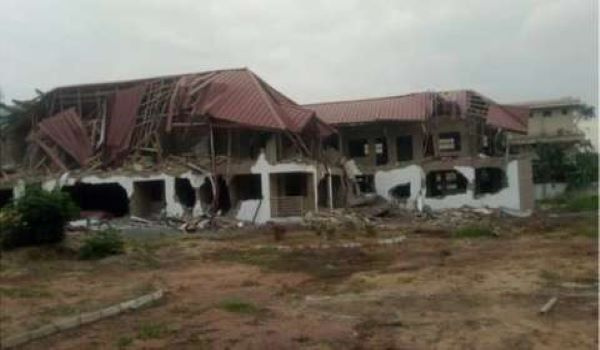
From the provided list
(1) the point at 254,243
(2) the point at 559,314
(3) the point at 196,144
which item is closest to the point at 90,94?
(3) the point at 196,144

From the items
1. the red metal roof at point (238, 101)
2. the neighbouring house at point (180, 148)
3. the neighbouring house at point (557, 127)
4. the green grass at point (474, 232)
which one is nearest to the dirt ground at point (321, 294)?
the green grass at point (474, 232)

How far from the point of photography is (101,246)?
2058 centimetres

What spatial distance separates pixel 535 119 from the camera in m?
65.7

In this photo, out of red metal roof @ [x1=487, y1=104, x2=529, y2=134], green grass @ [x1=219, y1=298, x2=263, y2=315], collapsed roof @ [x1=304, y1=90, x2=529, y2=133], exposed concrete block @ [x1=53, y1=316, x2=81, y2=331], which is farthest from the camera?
red metal roof @ [x1=487, y1=104, x2=529, y2=134]

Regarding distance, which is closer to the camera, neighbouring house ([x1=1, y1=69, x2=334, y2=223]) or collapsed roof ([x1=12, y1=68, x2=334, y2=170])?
neighbouring house ([x1=1, y1=69, x2=334, y2=223])

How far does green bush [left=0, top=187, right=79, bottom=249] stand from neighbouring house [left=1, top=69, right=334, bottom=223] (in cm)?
1609

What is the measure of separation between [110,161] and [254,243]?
16.4m

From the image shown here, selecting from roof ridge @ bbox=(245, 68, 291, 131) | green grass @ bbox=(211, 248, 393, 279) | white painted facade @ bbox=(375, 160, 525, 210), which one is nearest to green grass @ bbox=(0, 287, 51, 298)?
green grass @ bbox=(211, 248, 393, 279)

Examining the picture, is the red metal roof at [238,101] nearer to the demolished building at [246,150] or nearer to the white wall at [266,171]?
the demolished building at [246,150]

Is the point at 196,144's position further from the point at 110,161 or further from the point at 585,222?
the point at 585,222

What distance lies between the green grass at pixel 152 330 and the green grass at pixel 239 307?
1596mm

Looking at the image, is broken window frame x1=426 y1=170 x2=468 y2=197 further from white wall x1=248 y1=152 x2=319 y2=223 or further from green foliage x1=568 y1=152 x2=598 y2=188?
green foliage x1=568 y1=152 x2=598 y2=188

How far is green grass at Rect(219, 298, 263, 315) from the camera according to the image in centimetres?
1180

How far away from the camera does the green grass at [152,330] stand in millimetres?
9625
